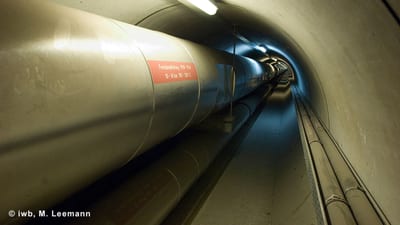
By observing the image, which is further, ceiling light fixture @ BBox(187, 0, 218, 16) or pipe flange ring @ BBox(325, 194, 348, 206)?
ceiling light fixture @ BBox(187, 0, 218, 16)

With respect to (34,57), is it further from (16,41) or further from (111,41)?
(111,41)

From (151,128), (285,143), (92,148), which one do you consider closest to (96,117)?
(92,148)

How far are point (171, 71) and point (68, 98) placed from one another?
90 centimetres

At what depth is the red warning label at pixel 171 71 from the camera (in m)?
1.65

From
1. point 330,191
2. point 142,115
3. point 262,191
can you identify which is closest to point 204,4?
point 142,115

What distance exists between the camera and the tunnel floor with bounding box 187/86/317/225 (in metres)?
2.55

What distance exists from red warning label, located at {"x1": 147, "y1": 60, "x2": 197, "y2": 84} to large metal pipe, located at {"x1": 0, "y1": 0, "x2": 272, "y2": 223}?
0.5 inches

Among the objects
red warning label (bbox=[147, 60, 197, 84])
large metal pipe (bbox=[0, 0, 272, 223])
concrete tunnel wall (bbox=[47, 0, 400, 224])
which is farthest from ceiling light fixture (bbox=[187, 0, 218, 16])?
concrete tunnel wall (bbox=[47, 0, 400, 224])

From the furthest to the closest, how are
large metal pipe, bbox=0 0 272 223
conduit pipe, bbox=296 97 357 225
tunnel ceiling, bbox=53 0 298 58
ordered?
tunnel ceiling, bbox=53 0 298 58, conduit pipe, bbox=296 97 357 225, large metal pipe, bbox=0 0 272 223

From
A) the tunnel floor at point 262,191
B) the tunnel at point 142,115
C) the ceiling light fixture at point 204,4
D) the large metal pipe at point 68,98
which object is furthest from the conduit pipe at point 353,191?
the ceiling light fixture at point 204,4

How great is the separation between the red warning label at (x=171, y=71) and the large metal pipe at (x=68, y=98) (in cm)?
1

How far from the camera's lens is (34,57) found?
933 millimetres

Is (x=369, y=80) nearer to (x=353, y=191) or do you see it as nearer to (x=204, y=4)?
(x=353, y=191)

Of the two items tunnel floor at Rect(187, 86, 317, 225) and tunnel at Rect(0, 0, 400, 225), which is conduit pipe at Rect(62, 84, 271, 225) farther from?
tunnel floor at Rect(187, 86, 317, 225)
